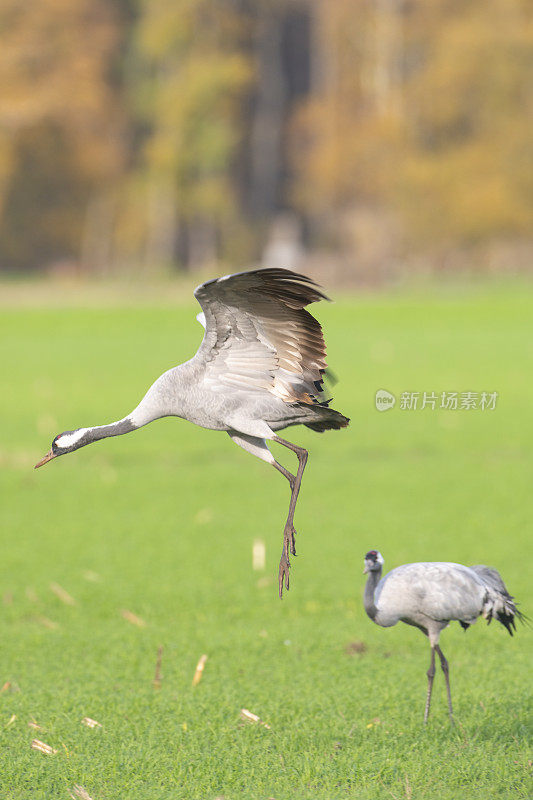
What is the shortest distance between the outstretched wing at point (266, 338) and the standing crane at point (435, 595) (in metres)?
1.69

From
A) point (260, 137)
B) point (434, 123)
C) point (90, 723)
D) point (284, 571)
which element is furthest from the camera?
point (260, 137)

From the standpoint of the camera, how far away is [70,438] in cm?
195

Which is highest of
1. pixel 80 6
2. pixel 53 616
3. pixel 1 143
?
pixel 80 6

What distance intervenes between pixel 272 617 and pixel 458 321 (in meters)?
27.3

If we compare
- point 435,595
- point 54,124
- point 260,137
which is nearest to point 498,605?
point 435,595

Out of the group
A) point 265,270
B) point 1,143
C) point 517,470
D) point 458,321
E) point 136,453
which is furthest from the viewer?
point 1,143

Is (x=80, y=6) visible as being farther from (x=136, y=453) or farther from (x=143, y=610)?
(x=143, y=610)

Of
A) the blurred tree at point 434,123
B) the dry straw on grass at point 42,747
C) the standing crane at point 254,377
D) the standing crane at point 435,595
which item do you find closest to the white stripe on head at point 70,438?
the standing crane at point 254,377

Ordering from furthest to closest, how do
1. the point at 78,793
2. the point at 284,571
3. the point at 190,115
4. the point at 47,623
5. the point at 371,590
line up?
the point at 190,115 → the point at 47,623 → the point at 78,793 → the point at 371,590 → the point at 284,571

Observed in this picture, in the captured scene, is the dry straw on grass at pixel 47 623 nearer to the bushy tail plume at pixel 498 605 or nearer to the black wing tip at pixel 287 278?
the bushy tail plume at pixel 498 605

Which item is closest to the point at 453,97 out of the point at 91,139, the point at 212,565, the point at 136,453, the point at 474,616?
the point at 91,139

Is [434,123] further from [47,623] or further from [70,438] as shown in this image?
[70,438]

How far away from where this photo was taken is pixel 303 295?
6.31 feet

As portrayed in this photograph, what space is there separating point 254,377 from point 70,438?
326 mm
